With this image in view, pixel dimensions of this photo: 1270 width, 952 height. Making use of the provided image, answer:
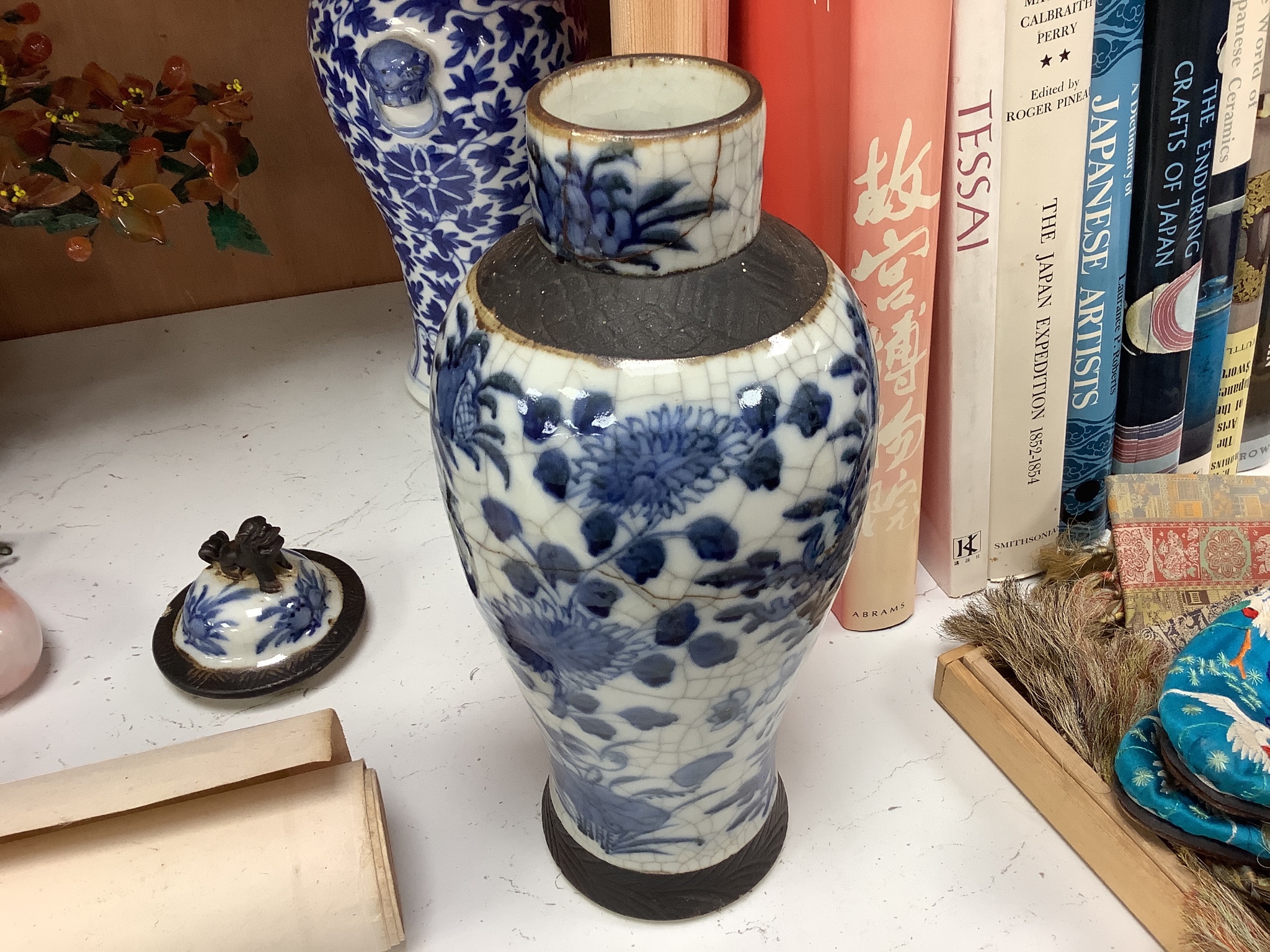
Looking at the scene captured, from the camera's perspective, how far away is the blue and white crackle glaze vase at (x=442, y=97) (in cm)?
79

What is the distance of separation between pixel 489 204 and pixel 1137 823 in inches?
24.2

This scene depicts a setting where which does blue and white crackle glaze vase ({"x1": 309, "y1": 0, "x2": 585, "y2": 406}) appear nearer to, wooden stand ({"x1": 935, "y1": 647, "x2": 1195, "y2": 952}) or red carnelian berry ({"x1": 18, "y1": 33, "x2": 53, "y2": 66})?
red carnelian berry ({"x1": 18, "y1": 33, "x2": 53, "y2": 66})

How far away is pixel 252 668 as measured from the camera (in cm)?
79

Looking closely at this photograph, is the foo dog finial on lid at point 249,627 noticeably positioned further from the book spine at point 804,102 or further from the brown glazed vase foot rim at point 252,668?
the book spine at point 804,102

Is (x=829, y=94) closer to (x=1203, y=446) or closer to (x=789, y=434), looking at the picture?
(x=789, y=434)

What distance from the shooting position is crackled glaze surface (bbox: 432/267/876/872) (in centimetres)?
46

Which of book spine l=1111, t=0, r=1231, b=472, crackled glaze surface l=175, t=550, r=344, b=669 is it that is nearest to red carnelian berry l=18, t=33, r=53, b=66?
crackled glaze surface l=175, t=550, r=344, b=669

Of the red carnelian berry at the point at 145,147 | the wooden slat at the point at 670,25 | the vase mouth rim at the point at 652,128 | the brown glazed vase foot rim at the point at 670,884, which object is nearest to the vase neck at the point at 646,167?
the vase mouth rim at the point at 652,128

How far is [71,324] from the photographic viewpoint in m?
1.18

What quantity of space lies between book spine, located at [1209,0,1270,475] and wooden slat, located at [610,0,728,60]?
32cm

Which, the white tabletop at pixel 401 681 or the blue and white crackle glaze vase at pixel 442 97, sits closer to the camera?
the white tabletop at pixel 401 681

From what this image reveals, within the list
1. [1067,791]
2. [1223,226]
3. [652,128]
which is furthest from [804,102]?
[1067,791]

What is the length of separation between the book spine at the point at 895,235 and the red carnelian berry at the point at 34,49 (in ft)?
2.07

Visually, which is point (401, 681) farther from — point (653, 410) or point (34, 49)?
point (34, 49)
